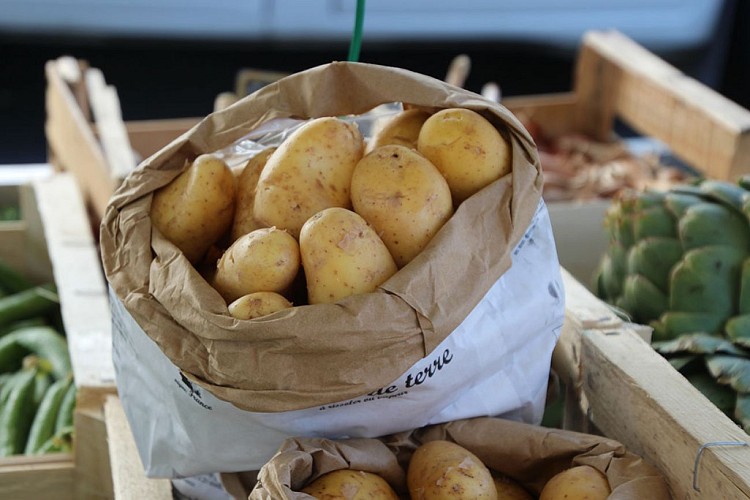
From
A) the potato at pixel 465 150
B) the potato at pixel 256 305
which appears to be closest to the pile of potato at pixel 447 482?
the potato at pixel 256 305

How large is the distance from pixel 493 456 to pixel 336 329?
27 cm

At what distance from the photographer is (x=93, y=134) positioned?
211cm

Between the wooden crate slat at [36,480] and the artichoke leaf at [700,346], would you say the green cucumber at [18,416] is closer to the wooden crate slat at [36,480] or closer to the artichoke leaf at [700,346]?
the wooden crate slat at [36,480]

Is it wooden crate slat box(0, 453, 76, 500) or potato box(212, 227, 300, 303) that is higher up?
potato box(212, 227, 300, 303)

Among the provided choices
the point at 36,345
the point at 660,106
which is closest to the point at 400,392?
the point at 36,345

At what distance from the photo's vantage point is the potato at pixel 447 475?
0.88m

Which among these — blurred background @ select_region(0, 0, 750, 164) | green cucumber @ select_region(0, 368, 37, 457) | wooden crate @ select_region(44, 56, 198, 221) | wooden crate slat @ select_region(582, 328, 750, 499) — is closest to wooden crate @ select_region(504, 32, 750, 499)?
wooden crate slat @ select_region(582, 328, 750, 499)

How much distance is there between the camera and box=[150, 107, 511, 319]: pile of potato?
90 cm

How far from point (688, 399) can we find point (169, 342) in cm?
55

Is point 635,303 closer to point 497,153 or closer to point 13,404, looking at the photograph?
point 497,153

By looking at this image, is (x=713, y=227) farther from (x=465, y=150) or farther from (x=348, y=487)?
(x=348, y=487)

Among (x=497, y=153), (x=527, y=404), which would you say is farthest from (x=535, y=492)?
(x=497, y=153)

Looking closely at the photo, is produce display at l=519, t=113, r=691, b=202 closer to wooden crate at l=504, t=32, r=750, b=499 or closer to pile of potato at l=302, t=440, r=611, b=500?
wooden crate at l=504, t=32, r=750, b=499

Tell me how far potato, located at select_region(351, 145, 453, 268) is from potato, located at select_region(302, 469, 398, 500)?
22 centimetres
